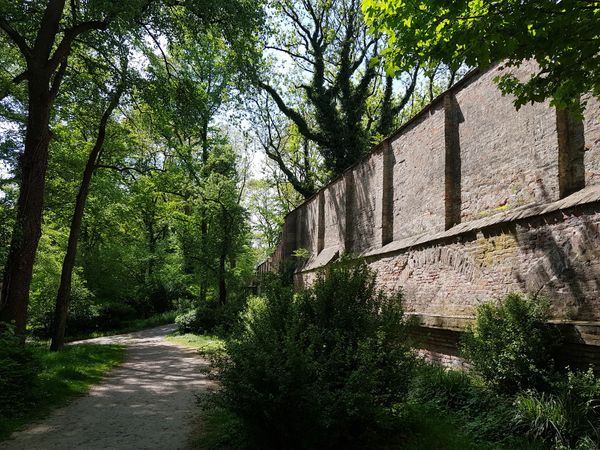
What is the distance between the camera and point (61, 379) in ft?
30.1

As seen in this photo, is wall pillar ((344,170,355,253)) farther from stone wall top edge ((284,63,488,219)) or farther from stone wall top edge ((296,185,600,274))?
stone wall top edge ((296,185,600,274))

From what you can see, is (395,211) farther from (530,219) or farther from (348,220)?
(530,219)

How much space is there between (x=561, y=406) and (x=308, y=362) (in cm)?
307

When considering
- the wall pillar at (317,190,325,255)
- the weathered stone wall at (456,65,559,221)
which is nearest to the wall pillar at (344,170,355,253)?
the wall pillar at (317,190,325,255)

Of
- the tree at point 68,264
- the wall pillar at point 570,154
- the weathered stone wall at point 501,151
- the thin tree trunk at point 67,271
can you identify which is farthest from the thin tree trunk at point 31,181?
the wall pillar at point 570,154

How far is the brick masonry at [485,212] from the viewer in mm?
6391

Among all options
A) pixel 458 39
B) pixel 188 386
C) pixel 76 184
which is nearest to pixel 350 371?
pixel 458 39

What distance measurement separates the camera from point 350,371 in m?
5.23

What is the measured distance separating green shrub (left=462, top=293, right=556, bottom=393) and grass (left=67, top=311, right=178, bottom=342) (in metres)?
22.6

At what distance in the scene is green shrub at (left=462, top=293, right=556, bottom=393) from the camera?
20.0 ft

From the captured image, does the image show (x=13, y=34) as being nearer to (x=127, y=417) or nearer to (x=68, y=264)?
(x=68, y=264)

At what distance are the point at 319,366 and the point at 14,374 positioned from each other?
213 inches

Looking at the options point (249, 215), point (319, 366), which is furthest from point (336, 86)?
point (319, 366)

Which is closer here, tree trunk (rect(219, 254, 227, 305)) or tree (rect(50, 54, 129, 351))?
tree (rect(50, 54, 129, 351))
